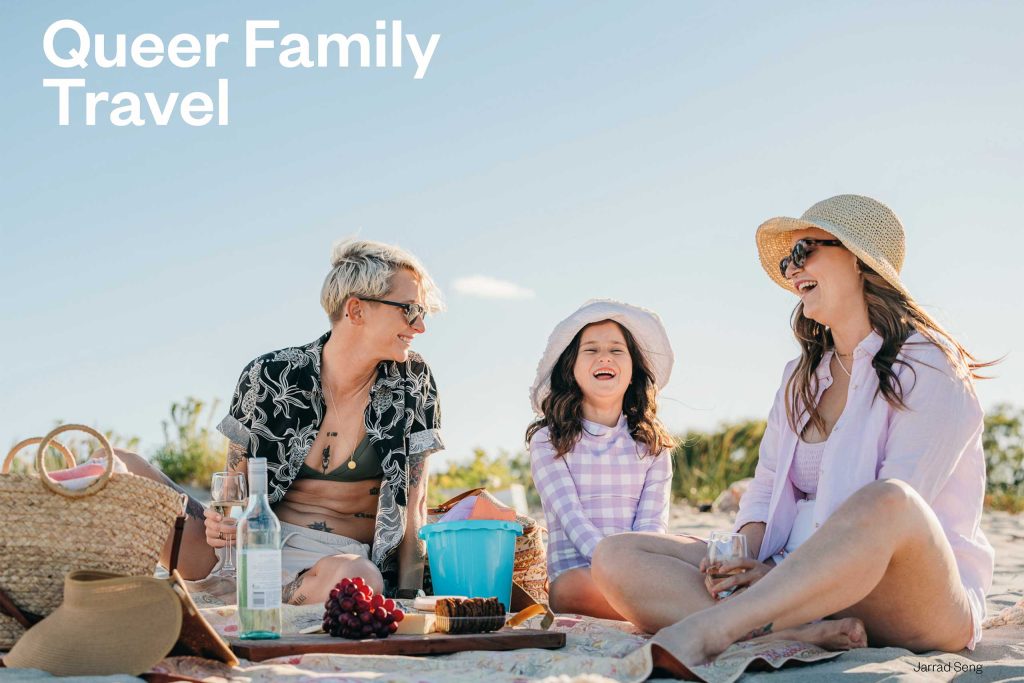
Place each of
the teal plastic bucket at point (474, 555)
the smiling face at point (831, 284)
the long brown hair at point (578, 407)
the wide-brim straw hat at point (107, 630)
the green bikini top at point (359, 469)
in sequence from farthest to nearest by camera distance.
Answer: the long brown hair at point (578, 407) → the green bikini top at point (359, 469) → the teal plastic bucket at point (474, 555) → the smiling face at point (831, 284) → the wide-brim straw hat at point (107, 630)

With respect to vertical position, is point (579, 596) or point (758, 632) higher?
point (758, 632)

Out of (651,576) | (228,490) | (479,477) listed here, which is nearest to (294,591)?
(228,490)

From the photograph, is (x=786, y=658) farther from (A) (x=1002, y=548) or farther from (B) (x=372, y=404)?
(A) (x=1002, y=548)

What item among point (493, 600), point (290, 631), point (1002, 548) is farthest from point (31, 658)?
point (1002, 548)

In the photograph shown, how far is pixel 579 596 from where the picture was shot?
5609 millimetres

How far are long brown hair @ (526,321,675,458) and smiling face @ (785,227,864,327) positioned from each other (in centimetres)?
163

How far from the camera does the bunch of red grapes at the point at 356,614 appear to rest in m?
4.05

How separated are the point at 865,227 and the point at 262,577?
2.77 meters

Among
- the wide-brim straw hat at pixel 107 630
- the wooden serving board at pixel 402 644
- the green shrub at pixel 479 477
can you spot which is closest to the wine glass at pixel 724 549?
the wooden serving board at pixel 402 644

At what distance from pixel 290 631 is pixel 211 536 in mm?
1062

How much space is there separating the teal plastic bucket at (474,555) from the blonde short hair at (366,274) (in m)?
1.56

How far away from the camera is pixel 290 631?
4.52 meters

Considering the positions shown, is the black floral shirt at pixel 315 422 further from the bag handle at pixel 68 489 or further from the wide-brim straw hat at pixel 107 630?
the wide-brim straw hat at pixel 107 630

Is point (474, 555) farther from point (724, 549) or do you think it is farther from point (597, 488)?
point (597, 488)
